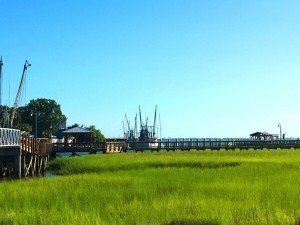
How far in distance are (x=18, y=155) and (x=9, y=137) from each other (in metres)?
1.62

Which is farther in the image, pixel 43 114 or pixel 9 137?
pixel 43 114

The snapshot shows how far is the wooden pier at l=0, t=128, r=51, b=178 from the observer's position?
132ft

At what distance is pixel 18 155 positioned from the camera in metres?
40.8

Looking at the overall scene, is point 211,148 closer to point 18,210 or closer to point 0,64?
point 0,64

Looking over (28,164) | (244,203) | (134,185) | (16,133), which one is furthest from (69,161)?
(244,203)

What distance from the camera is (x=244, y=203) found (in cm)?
1905

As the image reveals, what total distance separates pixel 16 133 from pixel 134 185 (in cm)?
1930

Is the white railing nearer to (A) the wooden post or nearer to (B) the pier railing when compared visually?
(A) the wooden post

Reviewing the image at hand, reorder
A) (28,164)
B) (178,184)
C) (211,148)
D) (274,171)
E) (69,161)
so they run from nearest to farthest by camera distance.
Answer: (178,184) < (274,171) < (28,164) < (69,161) < (211,148)

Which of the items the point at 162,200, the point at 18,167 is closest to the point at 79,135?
the point at 18,167

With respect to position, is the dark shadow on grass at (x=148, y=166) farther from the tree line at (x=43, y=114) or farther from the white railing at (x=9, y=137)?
the tree line at (x=43, y=114)

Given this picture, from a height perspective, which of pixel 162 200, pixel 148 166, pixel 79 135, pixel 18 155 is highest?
pixel 79 135

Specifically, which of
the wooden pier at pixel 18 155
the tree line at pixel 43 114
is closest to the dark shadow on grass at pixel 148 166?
the wooden pier at pixel 18 155

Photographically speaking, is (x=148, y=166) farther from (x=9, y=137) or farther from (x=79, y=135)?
(x=79, y=135)
